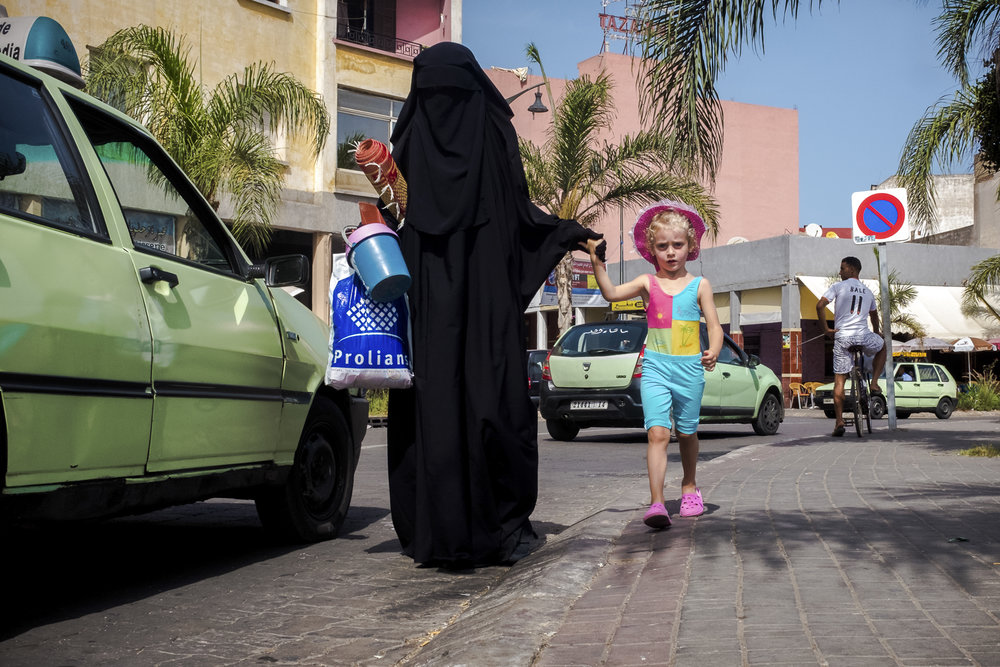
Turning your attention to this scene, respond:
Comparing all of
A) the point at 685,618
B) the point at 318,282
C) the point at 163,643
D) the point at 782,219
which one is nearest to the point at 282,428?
the point at 163,643

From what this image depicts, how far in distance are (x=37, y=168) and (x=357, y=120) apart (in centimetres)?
2393

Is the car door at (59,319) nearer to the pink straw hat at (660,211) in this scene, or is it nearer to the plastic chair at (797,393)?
the pink straw hat at (660,211)

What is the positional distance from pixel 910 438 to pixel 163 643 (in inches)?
419

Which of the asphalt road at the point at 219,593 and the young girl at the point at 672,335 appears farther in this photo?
the young girl at the point at 672,335

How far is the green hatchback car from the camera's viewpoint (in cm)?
367

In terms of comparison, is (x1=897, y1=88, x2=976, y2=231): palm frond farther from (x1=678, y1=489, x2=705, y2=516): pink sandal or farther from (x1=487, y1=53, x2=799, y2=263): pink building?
(x1=487, y1=53, x2=799, y2=263): pink building

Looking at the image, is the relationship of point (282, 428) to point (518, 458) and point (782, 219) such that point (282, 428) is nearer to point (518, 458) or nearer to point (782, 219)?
point (518, 458)

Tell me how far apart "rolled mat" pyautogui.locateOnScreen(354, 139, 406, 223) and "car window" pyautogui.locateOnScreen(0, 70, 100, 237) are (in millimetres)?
1223

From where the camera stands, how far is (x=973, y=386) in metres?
31.6

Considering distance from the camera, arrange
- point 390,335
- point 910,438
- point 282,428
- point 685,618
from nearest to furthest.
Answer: point 685,618 < point 390,335 < point 282,428 < point 910,438

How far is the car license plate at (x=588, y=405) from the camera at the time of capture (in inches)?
573

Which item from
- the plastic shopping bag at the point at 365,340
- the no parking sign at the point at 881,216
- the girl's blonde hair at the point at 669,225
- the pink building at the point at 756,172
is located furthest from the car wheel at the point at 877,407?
the pink building at the point at 756,172

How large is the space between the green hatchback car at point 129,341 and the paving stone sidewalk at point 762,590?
139 centimetres

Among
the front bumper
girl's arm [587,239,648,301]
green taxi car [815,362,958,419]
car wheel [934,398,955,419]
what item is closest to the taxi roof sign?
girl's arm [587,239,648,301]
